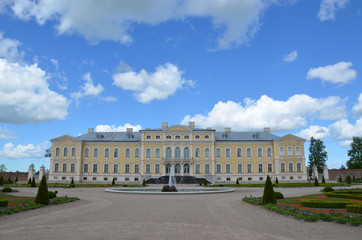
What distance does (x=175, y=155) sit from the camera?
49.8 metres

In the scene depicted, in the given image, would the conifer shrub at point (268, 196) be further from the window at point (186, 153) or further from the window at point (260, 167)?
the window at point (260, 167)

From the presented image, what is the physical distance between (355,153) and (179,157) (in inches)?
1576

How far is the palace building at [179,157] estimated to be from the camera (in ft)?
161

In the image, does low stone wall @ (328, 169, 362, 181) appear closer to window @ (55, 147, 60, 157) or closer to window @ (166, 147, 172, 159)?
window @ (166, 147, 172, 159)

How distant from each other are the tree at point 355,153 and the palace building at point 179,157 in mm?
21493

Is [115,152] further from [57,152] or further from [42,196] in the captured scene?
[42,196]

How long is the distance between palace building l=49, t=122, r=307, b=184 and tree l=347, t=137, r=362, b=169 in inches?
846

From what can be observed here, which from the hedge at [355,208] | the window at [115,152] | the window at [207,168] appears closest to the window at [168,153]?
the window at [207,168]

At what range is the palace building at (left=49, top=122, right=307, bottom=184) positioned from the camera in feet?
161

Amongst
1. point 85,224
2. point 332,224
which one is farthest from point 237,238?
point 85,224

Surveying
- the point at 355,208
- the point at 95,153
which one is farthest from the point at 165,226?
the point at 95,153

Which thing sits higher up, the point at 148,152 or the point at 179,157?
the point at 148,152

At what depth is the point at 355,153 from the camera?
63.1m

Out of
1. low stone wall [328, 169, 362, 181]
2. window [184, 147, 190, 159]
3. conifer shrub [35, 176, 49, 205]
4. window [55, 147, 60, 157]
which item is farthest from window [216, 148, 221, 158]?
conifer shrub [35, 176, 49, 205]
